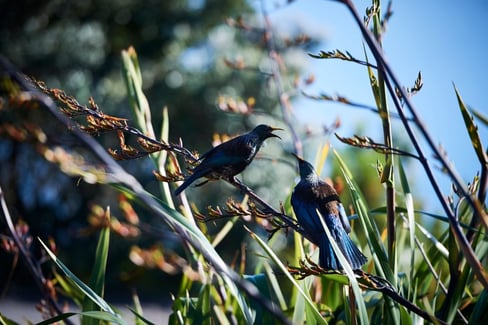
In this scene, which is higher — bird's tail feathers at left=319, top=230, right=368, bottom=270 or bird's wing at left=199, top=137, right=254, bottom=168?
bird's wing at left=199, top=137, right=254, bottom=168

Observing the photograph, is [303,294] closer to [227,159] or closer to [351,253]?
[351,253]

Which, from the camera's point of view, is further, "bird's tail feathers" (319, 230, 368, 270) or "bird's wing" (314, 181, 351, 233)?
"bird's wing" (314, 181, 351, 233)

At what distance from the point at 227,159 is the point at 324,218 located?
295 millimetres

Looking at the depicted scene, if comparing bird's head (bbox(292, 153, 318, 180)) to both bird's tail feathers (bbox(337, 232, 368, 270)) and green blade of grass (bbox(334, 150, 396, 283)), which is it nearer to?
green blade of grass (bbox(334, 150, 396, 283))

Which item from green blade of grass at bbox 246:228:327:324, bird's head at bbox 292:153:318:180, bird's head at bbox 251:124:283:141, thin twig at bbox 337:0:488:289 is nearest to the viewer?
thin twig at bbox 337:0:488:289

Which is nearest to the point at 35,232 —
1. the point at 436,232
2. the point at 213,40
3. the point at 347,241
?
the point at 213,40

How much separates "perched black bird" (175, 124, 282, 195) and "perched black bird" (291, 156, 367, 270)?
0.17 meters

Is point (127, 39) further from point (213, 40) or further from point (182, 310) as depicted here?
point (182, 310)

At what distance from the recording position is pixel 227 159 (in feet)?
4.97

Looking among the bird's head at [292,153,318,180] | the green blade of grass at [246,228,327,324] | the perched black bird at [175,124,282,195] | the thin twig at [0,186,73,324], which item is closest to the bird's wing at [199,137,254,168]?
the perched black bird at [175,124,282,195]

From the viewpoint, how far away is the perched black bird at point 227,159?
1459mm

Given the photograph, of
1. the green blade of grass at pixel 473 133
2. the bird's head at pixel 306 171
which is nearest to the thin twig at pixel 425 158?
the green blade of grass at pixel 473 133

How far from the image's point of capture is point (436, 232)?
4.20 metres

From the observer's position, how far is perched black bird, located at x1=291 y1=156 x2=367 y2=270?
129 cm
